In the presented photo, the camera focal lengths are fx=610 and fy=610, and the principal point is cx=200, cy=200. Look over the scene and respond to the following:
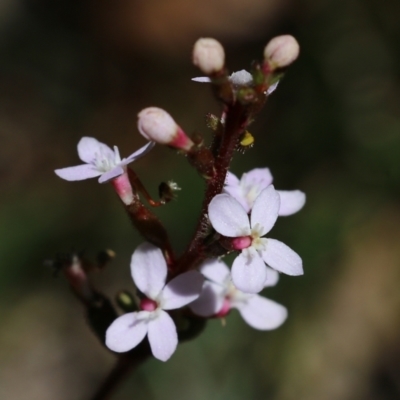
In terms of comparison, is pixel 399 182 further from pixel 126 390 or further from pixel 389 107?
pixel 126 390

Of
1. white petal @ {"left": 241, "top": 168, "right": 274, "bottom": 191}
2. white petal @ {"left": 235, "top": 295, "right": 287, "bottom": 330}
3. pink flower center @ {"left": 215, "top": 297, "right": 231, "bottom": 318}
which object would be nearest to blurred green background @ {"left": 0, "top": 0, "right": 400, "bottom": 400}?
white petal @ {"left": 235, "top": 295, "right": 287, "bottom": 330}

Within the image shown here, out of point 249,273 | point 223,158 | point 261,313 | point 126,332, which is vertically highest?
point 223,158

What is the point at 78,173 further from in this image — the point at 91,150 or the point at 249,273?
the point at 249,273

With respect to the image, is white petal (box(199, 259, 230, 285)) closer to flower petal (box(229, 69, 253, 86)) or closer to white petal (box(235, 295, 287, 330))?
white petal (box(235, 295, 287, 330))

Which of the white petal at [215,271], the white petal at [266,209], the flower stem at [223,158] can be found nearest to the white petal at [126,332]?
the flower stem at [223,158]

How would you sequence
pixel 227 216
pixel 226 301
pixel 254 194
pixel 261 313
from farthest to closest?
pixel 261 313
pixel 226 301
pixel 254 194
pixel 227 216

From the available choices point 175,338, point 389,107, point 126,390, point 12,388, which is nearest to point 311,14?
point 389,107

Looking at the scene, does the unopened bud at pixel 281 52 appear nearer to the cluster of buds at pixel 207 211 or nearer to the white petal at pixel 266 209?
the cluster of buds at pixel 207 211

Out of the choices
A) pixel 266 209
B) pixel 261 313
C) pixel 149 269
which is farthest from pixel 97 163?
pixel 261 313
